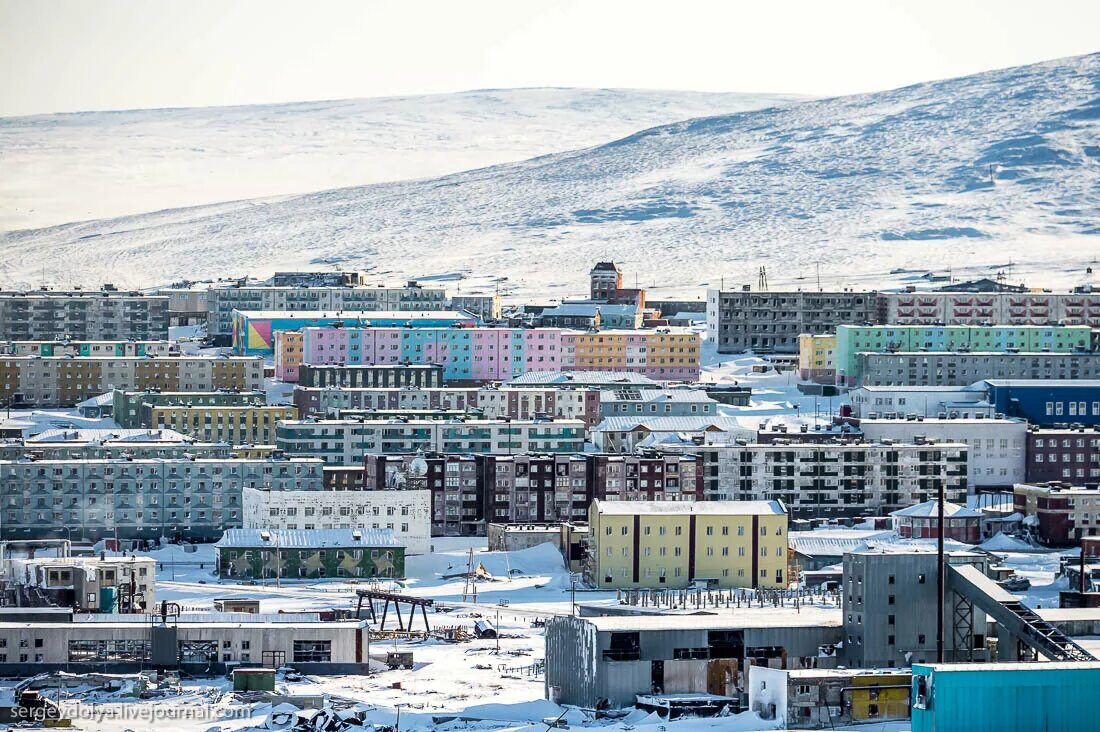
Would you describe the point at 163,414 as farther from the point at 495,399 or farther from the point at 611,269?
the point at 611,269

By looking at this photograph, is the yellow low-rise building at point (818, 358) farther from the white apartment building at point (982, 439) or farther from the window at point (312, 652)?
the window at point (312, 652)

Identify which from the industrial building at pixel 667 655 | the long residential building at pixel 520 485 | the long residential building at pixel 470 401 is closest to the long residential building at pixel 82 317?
the long residential building at pixel 470 401

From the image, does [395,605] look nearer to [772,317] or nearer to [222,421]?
[222,421]

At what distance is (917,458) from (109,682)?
161 feet

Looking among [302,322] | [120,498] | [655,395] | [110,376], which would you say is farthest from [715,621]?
[302,322]

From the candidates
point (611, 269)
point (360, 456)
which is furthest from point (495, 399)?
point (611, 269)

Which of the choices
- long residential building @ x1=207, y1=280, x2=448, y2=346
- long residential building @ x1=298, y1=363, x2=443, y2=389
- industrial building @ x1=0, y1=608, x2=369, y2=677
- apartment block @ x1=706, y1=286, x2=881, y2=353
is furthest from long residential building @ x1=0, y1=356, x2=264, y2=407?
industrial building @ x1=0, y1=608, x2=369, y2=677

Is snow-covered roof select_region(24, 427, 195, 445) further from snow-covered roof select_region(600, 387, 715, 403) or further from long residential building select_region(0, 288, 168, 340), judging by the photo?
long residential building select_region(0, 288, 168, 340)

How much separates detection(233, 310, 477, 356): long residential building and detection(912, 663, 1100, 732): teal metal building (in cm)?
Answer: 9808

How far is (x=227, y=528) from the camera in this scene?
104 meters

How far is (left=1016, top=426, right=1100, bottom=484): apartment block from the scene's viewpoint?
389ft

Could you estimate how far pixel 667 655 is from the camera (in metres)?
69.9

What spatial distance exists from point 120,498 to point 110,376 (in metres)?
38.9

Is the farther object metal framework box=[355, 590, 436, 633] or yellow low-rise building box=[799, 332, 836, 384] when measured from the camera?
yellow low-rise building box=[799, 332, 836, 384]
